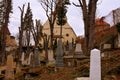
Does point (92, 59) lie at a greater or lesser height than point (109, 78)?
greater

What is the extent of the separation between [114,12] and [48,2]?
970cm

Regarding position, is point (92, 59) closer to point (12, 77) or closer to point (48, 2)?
point (12, 77)

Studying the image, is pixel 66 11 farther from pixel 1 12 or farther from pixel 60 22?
pixel 1 12

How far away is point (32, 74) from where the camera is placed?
52.8ft

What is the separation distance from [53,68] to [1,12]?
68.2 feet

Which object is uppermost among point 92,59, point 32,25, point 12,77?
point 32,25

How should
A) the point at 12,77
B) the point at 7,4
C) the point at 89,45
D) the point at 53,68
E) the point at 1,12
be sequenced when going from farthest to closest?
the point at 1,12
the point at 7,4
the point at 89,45
the point at 53,68
the point at 12,77

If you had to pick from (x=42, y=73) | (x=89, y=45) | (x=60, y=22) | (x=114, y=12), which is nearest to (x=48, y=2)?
(x=114, y=12)

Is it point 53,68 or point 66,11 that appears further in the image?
point 66,11

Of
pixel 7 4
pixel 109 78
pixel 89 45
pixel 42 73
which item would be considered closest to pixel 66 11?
pixel 7 4

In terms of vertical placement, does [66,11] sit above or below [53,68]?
above

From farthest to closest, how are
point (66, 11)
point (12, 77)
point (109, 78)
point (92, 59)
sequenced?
point (66, 11) → point (12, 77) → point (109, 78) → point (92, 59)

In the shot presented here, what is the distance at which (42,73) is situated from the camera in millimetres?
16281

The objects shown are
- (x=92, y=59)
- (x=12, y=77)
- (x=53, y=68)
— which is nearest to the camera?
(x=92, y=59)
